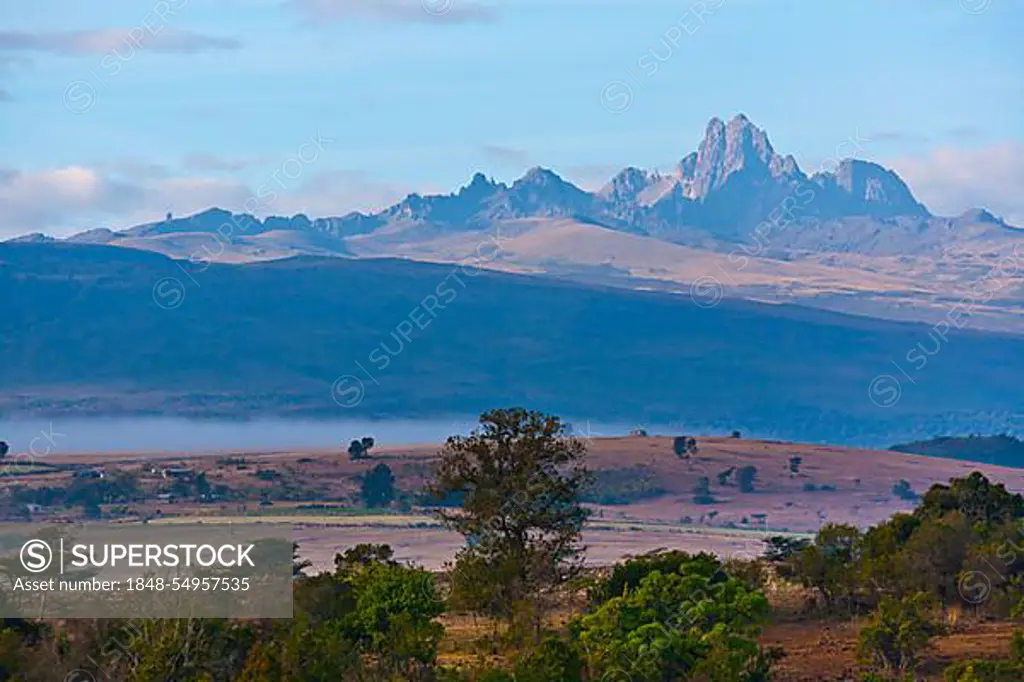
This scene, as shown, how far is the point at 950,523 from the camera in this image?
4628 cm

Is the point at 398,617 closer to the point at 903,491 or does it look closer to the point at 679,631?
the point at 679,631

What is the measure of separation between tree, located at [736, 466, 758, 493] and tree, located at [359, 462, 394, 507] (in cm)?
2396

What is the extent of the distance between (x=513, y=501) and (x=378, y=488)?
63.6 metres

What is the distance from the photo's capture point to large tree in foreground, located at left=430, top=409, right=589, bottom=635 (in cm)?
4231

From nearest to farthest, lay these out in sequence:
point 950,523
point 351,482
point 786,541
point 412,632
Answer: point 412,632 < point 950,523 < point 786,541 < point 351,482

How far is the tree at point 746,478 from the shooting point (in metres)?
116

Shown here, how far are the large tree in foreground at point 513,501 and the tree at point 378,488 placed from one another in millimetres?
61869

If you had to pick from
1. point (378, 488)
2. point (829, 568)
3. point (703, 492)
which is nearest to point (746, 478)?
point (703, 492)

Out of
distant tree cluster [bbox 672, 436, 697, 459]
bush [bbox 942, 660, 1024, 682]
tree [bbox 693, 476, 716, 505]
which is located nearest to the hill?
distant tree cluster [bbox 672, 436, 697, 459]

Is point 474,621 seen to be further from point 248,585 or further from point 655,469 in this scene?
point 655,469

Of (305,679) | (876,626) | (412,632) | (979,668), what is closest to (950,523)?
(876,626)

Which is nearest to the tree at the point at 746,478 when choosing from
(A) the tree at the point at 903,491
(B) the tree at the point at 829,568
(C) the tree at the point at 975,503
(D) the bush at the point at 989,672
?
(A) the tree at the point at 903,491

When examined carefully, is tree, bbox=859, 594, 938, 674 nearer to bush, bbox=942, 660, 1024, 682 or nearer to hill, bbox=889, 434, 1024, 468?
bush, bbox=942, 660, 1024, 682

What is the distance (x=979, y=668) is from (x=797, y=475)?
89.1 metres
